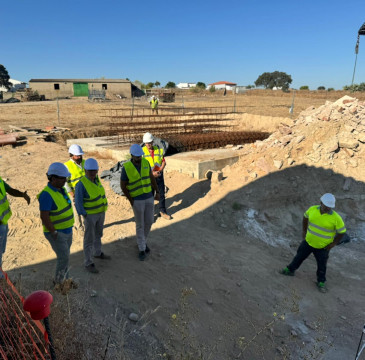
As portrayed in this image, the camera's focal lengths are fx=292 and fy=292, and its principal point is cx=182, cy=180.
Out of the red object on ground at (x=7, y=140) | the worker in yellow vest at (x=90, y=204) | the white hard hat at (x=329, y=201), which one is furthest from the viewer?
the red object on ground at (x=7, y=140)

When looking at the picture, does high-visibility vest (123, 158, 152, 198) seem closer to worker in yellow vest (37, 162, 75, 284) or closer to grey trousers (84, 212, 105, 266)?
grey trousers (84, 212, 105, 266)

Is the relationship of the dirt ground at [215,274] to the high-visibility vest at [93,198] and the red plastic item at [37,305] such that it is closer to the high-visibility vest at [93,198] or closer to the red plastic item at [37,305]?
the high-visibility vest at [93,198]

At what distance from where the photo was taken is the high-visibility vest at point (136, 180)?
439 centimetres

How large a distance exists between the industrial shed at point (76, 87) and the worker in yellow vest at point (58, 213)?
38.3 metres

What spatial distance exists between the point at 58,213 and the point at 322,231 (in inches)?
146

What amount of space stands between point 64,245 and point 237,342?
232 centimetres

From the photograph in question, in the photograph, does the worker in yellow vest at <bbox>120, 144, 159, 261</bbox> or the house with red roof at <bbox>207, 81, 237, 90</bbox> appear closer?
the worker in yellow vest at <bbox>120, 144, 159, 261</bbox>

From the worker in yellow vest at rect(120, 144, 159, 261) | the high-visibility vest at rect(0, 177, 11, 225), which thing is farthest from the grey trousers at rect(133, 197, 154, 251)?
the high-visibility vest at rect(0, 177, 11, 225)

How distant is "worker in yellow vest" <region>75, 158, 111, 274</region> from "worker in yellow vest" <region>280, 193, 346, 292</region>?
3167 millimetres

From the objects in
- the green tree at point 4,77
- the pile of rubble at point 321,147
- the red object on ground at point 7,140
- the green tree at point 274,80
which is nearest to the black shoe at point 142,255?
the pile of rubble at point 321,147

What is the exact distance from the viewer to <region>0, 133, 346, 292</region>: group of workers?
332 centimetres

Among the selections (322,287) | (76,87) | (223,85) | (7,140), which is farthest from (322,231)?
(223,85)

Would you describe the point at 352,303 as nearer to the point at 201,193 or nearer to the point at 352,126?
the point at 201,193

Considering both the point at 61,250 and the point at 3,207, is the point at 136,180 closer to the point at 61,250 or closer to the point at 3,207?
the point at 61,250
